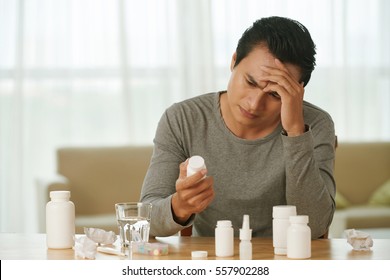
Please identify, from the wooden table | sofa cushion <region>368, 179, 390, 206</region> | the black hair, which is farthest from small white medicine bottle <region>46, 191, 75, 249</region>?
sofa cushion <region>368, 179, 390, 206</region>

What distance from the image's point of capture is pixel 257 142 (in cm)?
214

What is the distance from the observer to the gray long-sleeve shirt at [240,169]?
194 cm

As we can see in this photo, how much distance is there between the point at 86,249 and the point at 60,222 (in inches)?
6.1

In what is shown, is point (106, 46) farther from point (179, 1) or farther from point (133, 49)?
point (179, 1)

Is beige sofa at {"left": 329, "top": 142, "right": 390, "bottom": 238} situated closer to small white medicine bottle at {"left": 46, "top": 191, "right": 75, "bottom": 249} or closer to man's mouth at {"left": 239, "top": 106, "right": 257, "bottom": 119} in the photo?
man's mouth at {"left": 239, "top": 106, "right": 257, "bottom": 119}

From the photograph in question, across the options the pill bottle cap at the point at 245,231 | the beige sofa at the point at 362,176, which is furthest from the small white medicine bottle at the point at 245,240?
the beige sofa at the point at 362,176

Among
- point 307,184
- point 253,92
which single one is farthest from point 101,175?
point 307,184

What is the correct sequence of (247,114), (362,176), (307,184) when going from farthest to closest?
(362,176), (247,114), (307,184)

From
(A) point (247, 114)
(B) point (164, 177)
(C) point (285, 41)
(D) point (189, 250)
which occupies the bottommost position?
(D) point (189, 250)

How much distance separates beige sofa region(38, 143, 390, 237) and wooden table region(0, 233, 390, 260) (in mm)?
2516

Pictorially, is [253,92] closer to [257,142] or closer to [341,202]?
[257,142]

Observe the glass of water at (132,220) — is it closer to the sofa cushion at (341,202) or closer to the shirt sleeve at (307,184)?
the shirt sleeve at (307,184)

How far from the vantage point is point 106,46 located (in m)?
5.10
